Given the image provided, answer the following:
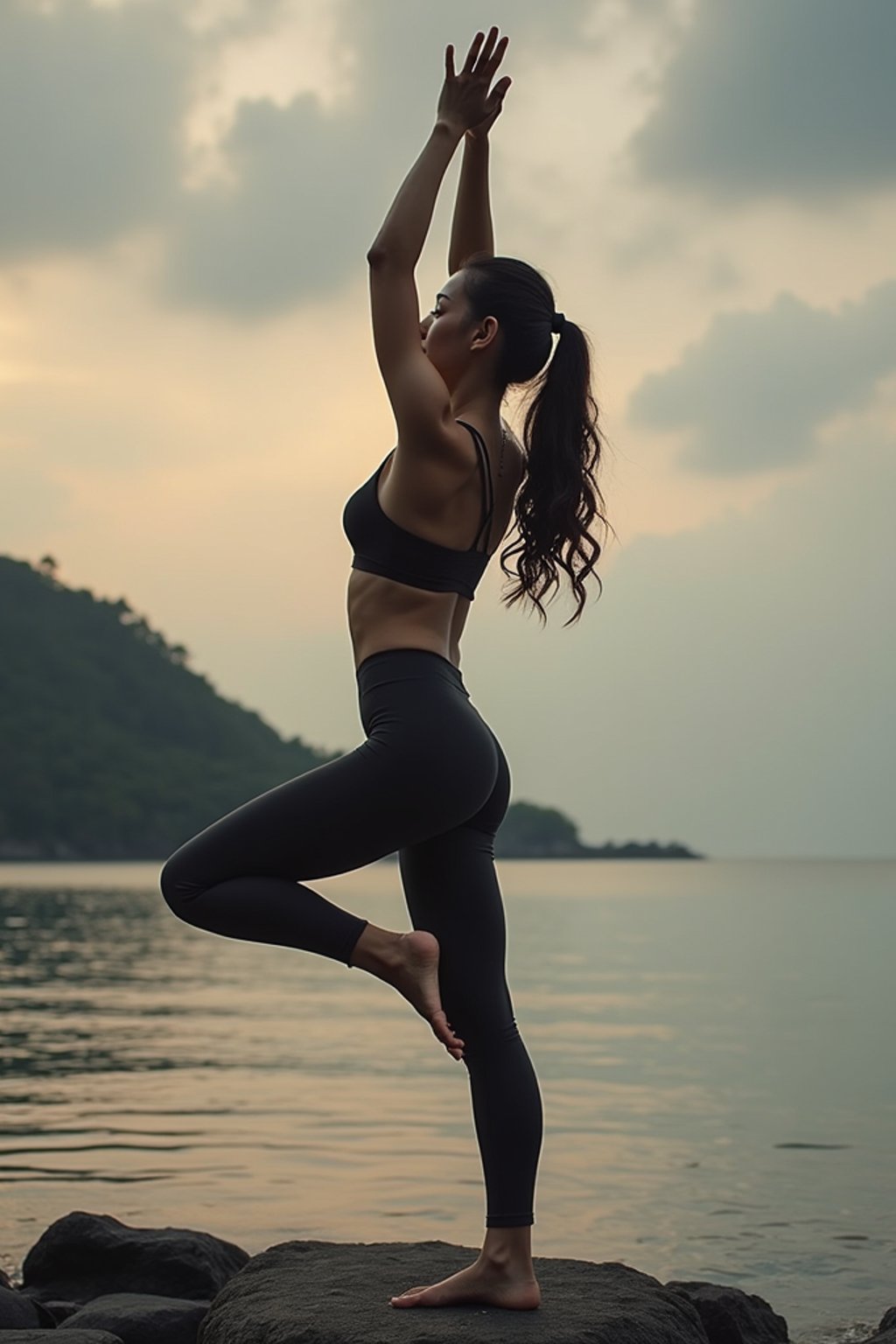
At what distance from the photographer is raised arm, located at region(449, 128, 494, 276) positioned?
5328mm

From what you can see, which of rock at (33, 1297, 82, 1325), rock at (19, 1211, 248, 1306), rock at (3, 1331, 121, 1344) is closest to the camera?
rock at (3, 1331, 121, 1344)

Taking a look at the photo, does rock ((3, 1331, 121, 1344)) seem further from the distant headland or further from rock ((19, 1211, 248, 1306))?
the distant headland

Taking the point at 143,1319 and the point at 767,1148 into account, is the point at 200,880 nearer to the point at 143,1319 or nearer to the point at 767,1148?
the point at 143,1319

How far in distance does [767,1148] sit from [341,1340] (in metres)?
10.4

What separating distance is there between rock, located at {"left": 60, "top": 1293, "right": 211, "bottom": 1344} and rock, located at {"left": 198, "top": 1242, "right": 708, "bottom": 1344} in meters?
1.03

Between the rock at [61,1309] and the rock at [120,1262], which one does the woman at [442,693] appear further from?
the rock at [120,1262]

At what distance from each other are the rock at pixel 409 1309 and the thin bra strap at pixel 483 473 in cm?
210

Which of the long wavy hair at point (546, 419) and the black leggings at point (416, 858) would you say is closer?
the black leggings at point (416, 858)

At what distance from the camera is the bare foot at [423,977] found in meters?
4.52

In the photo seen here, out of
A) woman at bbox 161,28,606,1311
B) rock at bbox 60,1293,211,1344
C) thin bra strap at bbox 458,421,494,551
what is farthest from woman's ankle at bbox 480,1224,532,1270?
rock at bbox 60,1293,211,1344

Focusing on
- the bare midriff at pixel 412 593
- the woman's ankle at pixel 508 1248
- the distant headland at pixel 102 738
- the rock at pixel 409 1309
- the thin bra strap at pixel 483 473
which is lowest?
the rock at pixel 409 1309

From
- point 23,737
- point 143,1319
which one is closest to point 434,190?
point 143,1319

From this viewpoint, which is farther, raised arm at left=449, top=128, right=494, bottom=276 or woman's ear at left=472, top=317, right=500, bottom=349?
raised arm at left=449, top=128, right=494, bottom=276

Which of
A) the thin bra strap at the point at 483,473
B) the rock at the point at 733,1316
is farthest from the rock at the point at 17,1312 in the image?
the thin bra strap at the point at 483,473
